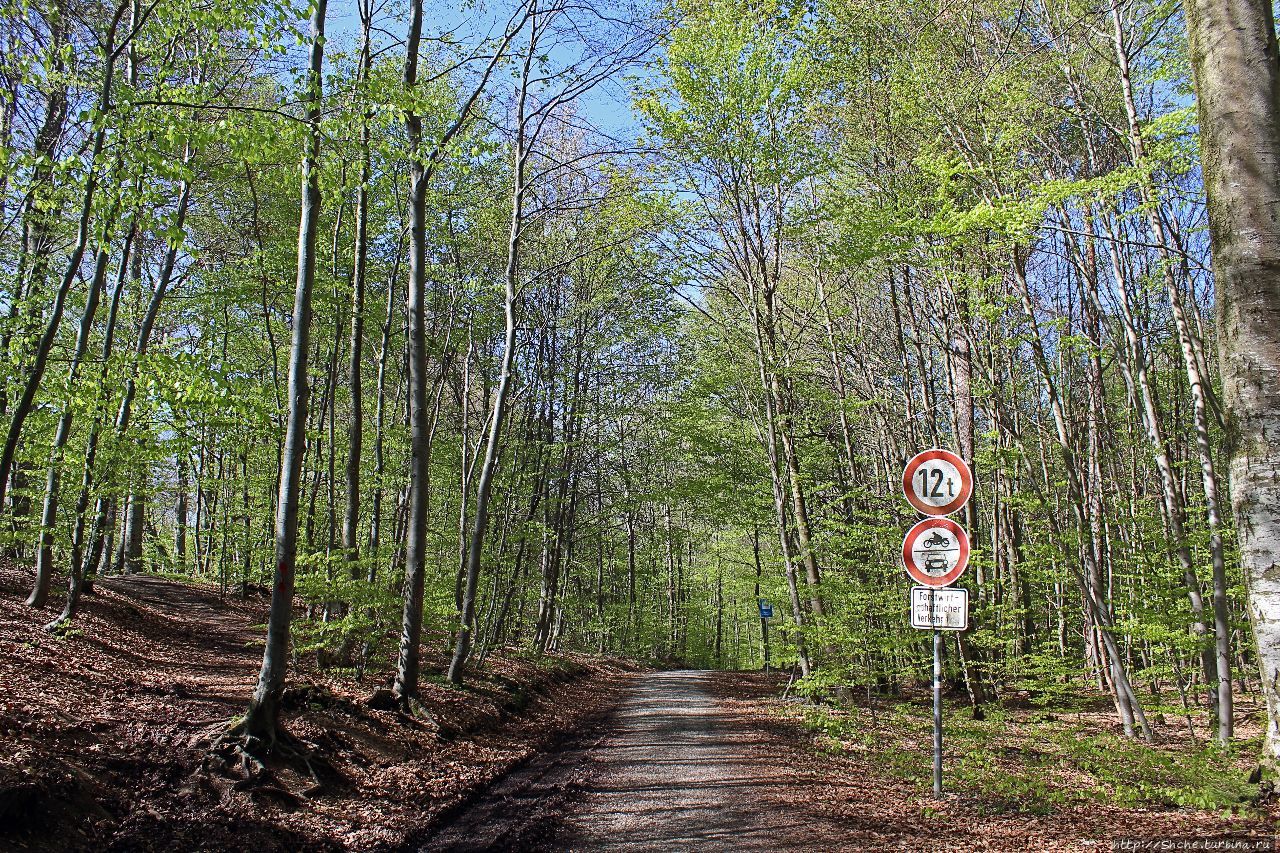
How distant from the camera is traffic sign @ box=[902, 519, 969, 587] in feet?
18.4

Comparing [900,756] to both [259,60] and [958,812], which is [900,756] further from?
[259,60]

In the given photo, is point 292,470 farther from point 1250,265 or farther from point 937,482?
point 1250,265

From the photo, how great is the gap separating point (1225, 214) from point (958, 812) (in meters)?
4.45

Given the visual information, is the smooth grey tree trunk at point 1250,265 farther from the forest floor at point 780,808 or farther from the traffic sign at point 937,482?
the traffic sign at point 937,482

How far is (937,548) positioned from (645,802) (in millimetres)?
3179

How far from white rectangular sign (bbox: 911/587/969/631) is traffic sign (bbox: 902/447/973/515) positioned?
64cm

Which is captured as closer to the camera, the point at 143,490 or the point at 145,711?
the point at 145,711

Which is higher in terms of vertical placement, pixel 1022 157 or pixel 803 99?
pixel 803 99

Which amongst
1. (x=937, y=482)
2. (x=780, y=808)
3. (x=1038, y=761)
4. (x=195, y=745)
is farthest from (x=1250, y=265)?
(x=195, y=745)

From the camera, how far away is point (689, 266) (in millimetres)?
14141

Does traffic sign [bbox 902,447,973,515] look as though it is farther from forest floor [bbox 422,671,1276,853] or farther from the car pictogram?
forest floor [bbox 422,671,1276,853]

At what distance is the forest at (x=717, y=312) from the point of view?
6.03 meters

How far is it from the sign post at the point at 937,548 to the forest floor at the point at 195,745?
4.17 m

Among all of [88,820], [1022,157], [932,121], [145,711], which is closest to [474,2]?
[932,121]
